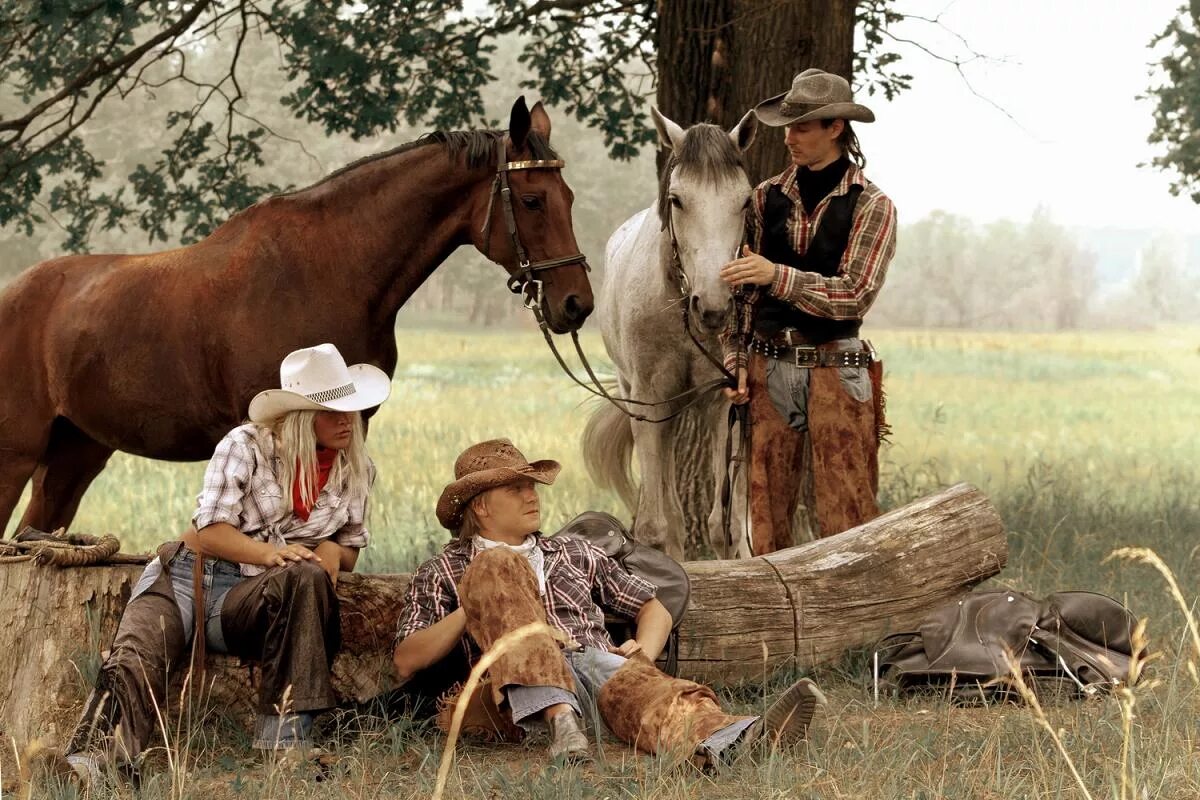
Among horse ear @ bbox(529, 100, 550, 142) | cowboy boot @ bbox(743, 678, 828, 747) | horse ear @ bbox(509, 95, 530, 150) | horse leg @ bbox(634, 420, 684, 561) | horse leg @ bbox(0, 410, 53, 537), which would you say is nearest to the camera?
cowboy boot @ bbox(743, 678, 828, 747)

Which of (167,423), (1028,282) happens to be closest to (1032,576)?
(167,423)

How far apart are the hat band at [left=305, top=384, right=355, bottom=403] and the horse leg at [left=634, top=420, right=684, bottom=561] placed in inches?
107

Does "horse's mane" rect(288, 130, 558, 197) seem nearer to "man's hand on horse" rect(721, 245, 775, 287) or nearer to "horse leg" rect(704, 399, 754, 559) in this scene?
"man's hand on horse" rect(721, 245, 775, 287)

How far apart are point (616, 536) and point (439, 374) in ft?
75.7

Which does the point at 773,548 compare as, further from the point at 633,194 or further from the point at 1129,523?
the point at 633,194

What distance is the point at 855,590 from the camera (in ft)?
18.2

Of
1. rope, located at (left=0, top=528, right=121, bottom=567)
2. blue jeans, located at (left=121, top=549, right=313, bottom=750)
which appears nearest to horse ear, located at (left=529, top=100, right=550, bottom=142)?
Result: blue jeans, located at (left=121, top=549, right=313, bottom=750)

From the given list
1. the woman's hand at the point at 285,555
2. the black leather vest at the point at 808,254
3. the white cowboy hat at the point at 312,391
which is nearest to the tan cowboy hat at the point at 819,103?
the black leather vest at the point at 808,254

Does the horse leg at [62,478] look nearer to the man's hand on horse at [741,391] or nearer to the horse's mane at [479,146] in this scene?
the horse's mane at [479,146]

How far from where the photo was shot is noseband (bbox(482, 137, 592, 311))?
5.45 meters

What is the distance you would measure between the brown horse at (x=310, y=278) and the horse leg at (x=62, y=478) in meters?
0.70

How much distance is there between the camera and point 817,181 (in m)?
5.68

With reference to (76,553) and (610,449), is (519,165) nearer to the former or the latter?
(76,553)

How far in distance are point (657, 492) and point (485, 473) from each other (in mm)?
2768
